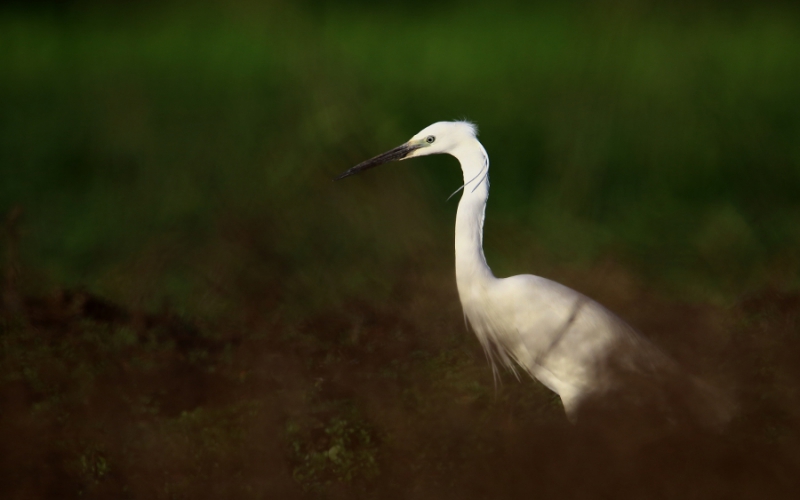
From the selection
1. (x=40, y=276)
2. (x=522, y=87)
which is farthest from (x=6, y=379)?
(x=522, y=87)

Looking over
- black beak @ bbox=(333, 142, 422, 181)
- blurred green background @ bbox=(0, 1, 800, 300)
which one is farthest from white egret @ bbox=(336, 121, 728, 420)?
blurred green background @ bbox=(0, 1, 800, 300)

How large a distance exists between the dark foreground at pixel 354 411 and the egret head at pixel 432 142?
0.30m

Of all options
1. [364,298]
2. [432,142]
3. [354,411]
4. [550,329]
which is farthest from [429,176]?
[354,411]

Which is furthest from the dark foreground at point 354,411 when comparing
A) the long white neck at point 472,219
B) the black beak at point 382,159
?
the black beak at point 382,159

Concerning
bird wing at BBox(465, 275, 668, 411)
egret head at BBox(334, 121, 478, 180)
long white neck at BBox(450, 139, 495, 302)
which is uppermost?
egret head at BBox(334, 121, 478, 180)

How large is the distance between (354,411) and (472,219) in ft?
1.89

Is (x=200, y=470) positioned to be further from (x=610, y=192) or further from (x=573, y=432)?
(x=610, y=192)

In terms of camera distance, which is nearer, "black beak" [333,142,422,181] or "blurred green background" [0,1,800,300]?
"blurred green background" [0,1,800,300]

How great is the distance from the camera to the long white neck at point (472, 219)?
2146 mm

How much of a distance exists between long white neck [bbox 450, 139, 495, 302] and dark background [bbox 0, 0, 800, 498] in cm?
9

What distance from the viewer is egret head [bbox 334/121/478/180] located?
7.19 feet

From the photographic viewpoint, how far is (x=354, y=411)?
1.83m

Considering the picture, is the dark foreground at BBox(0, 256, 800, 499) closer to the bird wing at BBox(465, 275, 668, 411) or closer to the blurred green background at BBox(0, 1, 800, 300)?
the bird wing at BBox(465, 275, 668, 411)

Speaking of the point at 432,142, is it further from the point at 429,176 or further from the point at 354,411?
the point at 429,176
